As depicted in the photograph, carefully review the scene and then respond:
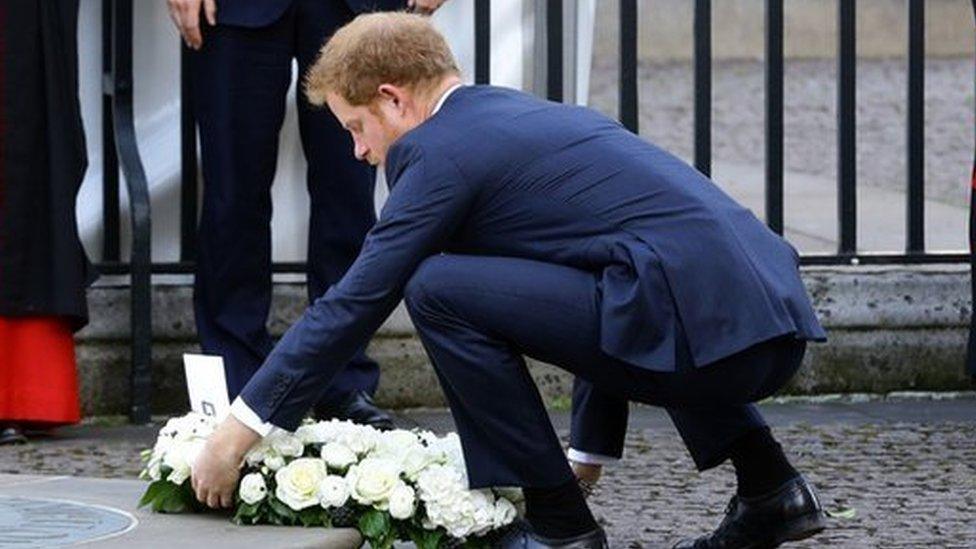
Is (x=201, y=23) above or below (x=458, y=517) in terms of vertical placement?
above

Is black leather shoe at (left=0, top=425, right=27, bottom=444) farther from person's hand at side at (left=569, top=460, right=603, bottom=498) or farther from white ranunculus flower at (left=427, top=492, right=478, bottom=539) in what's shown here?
white ranunculus flower at (left=427, top=492, right=478, bottom=539)

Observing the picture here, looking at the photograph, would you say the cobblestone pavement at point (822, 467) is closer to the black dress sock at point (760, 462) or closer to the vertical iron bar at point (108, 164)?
the black dress sock at point (760, 462)

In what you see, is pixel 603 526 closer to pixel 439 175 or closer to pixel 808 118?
pixel 439 175

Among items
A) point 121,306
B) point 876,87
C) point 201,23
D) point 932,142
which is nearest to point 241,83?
point 201,23

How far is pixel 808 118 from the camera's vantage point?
15.5 m

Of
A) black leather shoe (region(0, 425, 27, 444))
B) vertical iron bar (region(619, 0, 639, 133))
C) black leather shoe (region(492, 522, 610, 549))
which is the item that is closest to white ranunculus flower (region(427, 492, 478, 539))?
black leather shoe (region(492, 522, 610, 549))

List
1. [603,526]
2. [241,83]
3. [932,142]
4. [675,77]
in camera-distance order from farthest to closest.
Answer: [675,77], [932,142], [241,83], [603,526]

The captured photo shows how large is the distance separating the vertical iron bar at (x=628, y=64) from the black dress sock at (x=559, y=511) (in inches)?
99.7

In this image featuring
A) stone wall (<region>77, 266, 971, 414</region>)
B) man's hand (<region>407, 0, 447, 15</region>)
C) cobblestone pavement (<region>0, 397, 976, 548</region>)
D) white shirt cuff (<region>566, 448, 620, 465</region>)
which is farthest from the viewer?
stone wall (<region>77, 266, 971, 414</region>)

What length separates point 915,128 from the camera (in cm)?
746

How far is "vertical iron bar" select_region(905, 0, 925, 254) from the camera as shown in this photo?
7.45m

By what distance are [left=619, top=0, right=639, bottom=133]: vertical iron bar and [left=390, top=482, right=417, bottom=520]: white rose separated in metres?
2.61

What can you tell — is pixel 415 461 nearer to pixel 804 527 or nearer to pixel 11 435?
pixel 804 527

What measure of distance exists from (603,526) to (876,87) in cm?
1227
